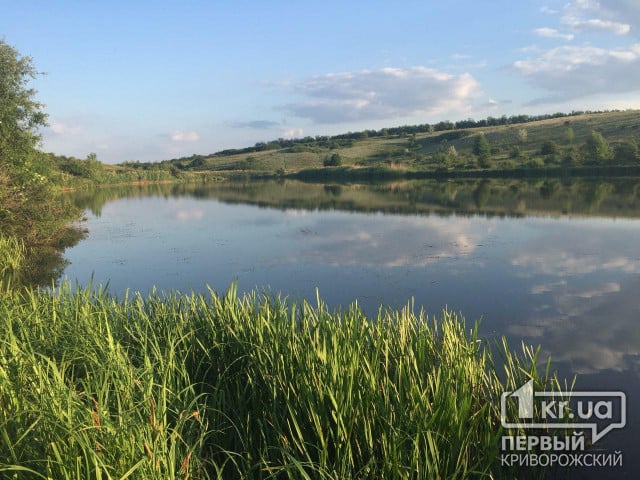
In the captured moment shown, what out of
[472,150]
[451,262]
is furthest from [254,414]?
[472,150]

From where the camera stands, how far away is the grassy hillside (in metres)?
50.2

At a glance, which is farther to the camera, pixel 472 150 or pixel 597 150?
pixel 472 150

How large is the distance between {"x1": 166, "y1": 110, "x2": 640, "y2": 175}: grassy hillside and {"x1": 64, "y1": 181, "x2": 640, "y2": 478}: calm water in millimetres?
23763

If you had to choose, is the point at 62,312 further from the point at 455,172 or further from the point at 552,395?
the point at 455,172

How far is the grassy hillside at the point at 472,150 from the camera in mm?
50156

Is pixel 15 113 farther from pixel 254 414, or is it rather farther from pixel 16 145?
pixel 254 414

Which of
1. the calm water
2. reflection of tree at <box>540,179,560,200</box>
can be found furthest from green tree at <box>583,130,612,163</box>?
the calm water

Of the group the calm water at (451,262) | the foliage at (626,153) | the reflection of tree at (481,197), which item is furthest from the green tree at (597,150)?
the calm water at (451,262)

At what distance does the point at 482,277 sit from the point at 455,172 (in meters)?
44.5

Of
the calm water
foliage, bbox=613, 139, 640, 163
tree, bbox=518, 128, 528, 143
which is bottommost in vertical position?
the calm water

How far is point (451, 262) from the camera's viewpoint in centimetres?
1334

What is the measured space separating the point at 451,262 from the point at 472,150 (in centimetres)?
6056

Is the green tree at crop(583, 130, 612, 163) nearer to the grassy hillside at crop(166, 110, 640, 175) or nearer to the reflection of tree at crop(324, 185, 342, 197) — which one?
the grassy hillside at crop(166, 110, 640, 175)

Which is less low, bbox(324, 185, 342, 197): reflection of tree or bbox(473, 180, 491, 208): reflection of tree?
bbox(324, 185, 342, 197): reflection of tree
